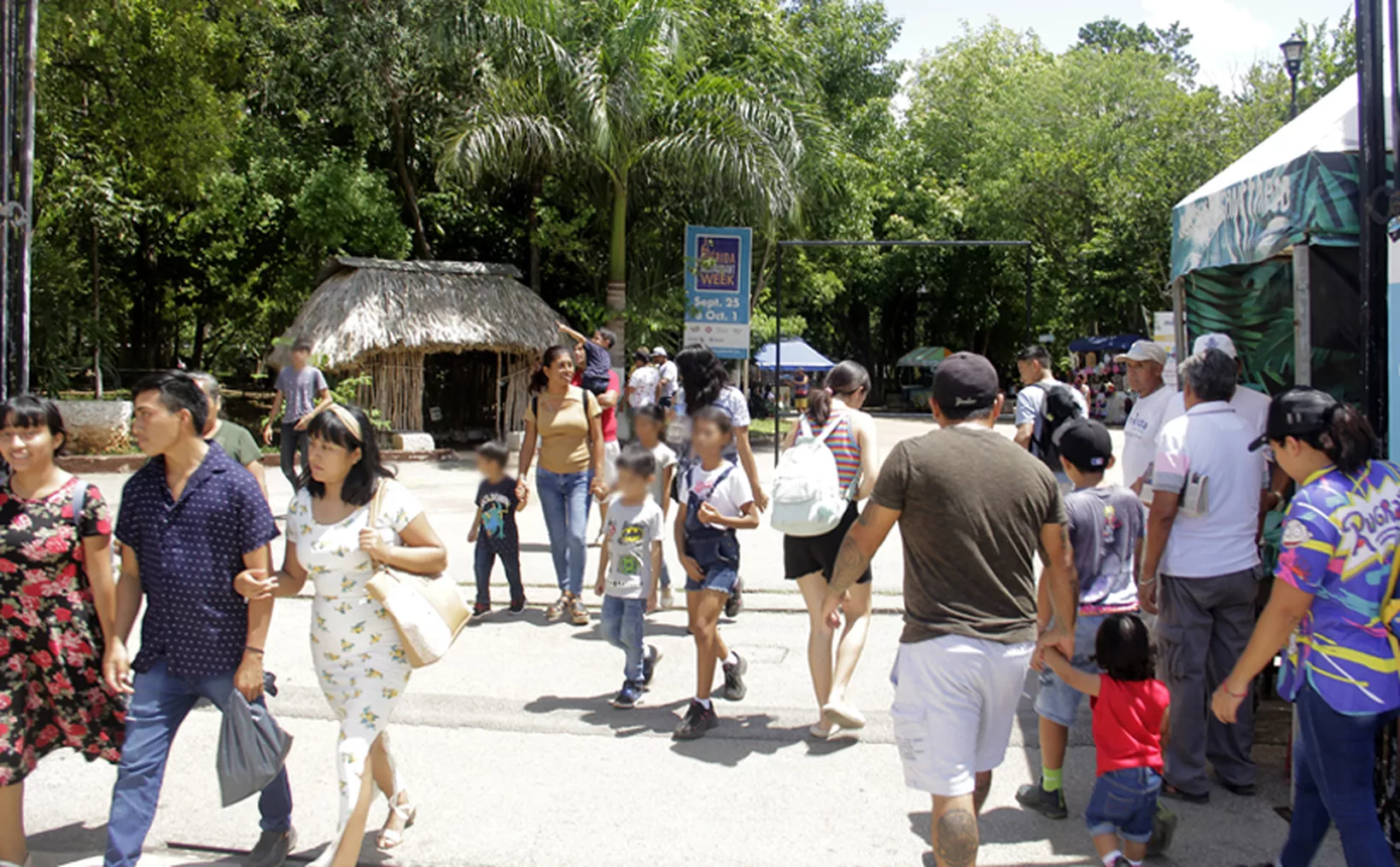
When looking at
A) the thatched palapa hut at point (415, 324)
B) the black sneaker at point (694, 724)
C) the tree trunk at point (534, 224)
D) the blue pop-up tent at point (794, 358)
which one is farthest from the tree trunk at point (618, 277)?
the black sneaker at point (694, 724)

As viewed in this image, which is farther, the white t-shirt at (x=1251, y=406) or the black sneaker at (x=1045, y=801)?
the white t-shirt at (x=1251, y=406)

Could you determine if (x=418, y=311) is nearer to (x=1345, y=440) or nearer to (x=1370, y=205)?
(x=1370, y=205)

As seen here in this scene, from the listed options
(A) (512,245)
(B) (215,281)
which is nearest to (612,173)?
(A) (512,245)

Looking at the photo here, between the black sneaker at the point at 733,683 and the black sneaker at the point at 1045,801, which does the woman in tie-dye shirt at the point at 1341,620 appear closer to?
the black sneaker at the point at 1045,801

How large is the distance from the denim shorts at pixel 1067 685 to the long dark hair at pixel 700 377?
248 cm

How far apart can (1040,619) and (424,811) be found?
98.6 inches

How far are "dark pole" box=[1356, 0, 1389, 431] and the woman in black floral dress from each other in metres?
4.59

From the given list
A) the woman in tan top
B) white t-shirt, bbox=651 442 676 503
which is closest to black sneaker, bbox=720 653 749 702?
white t-shirt, bbox=651 442 676 503

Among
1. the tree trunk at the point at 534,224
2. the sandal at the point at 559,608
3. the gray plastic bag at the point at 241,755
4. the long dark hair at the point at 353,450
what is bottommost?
the sandal at the point at 559,608

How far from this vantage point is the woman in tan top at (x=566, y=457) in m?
7.04

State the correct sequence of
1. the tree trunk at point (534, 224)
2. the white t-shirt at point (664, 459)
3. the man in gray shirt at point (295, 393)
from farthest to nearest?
the tree trunk at point (534, 224) → the man in gray shirt at point (295, 393) → the white t-shirt at point (664, 459)

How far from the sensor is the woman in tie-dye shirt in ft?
10.5

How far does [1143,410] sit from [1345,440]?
246cm

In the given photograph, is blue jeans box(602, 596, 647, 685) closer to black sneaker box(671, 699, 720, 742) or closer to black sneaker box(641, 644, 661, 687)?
black sneaker box(641, 644, 661, 687)
